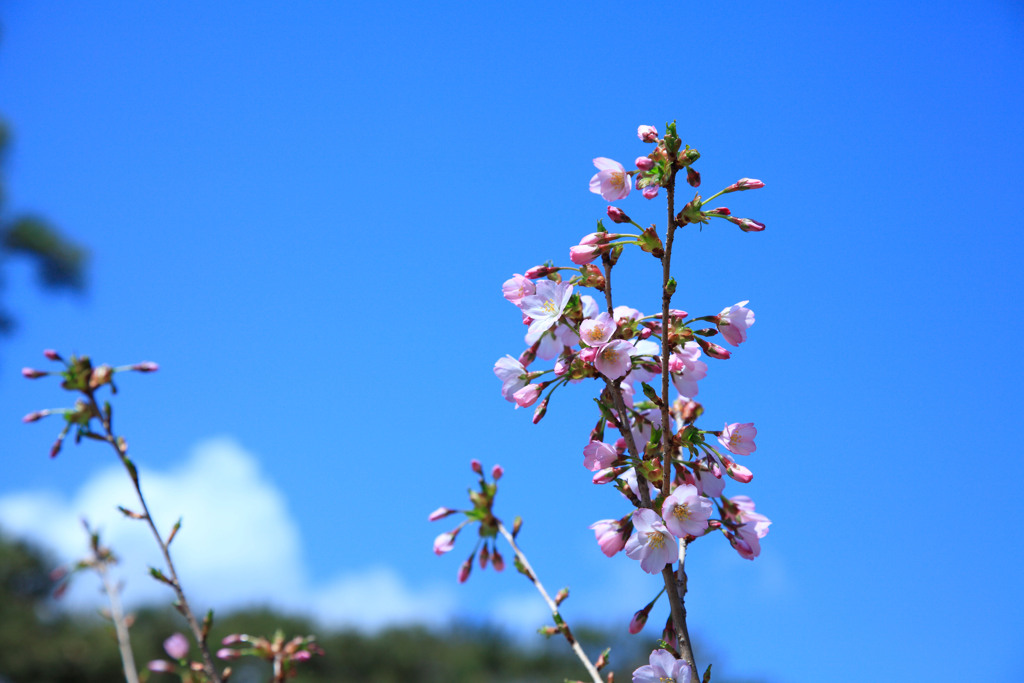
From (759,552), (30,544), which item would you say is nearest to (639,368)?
(759,552)

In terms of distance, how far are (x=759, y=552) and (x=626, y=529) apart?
270mm

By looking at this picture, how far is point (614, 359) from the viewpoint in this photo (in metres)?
1.30

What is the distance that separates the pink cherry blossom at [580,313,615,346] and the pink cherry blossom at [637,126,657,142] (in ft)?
1.11

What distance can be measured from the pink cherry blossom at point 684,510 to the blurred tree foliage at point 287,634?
11.9m

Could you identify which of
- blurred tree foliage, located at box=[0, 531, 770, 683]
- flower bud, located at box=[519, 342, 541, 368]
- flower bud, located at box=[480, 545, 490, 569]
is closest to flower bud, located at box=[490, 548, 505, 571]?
flower bud, located at box=[480, 545, 490, 569]

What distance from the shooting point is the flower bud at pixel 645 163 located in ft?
4.34

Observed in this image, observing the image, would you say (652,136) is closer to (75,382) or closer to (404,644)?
(75,382)

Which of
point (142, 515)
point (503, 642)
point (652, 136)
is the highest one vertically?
point (503, 642)

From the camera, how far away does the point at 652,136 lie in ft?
4.41

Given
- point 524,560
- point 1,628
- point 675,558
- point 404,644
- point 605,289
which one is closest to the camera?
point 675,558

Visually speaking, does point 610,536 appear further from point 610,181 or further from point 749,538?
point 610,181

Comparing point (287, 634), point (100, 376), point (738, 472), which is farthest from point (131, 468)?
point (287, 634)

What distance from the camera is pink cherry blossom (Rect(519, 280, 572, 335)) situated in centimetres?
137

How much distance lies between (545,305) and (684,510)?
1.45 feet
